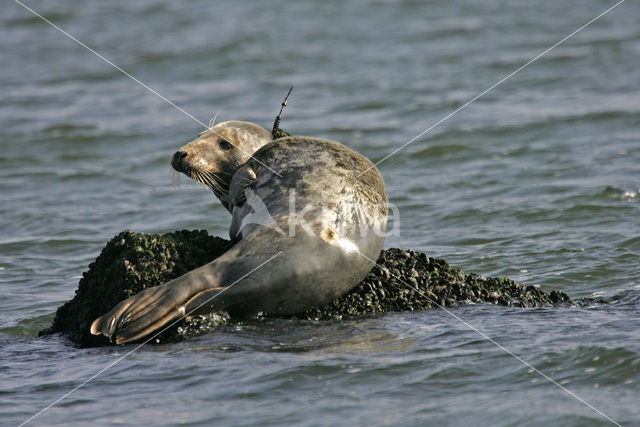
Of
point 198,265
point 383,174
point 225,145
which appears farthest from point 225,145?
point 383,174

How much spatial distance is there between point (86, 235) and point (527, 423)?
6.63m

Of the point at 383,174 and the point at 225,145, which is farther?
the point at 383,174

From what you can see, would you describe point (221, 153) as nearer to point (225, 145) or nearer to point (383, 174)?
point (225, 145)

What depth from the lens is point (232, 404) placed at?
4.43 meters

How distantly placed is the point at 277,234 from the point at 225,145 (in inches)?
47.2

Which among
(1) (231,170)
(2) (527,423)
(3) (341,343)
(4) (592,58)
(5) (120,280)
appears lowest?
(2) (527,423)

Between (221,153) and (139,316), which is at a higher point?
(221,153)

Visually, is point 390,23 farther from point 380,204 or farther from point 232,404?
point 232,404

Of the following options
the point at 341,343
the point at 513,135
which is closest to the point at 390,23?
the point at 513,135

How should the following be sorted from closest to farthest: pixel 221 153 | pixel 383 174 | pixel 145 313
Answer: pixel 145 313 → pixel 221 153 → pixel 383 174

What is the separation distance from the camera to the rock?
5457 millimetres

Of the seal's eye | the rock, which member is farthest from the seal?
the rock

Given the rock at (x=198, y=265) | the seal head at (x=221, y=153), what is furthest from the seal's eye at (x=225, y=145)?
the rock at (x=198, y=265)

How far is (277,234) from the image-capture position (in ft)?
17.9
